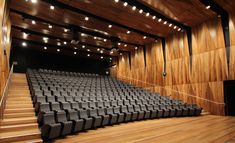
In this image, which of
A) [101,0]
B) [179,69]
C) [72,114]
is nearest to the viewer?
[72,114]

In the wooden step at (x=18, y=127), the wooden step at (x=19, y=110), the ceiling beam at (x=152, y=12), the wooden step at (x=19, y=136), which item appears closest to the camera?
the wooden step at (x=19, y=136)

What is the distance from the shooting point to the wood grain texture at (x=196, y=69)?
12.8 ft

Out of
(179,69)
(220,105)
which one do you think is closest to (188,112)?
(220,105)

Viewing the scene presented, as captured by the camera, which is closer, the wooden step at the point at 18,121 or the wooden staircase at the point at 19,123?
the wooden staircase at the point at 19,123

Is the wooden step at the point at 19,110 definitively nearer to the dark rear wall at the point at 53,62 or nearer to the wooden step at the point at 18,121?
the wooden step at the point at 18,121

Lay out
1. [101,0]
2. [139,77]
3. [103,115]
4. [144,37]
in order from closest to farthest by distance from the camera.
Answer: [103,115], [101,0], [144,37], [139,77]

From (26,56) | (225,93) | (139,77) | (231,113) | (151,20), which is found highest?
(151,20)

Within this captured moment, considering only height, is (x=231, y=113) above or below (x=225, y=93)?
below

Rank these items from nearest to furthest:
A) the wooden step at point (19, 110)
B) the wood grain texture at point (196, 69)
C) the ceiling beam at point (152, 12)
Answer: the wooden step at point (19, 110), the ceiling beam at point (152, 12), the wood grain texture at point (196, 69)

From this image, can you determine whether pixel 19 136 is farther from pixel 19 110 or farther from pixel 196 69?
pixel 196 69

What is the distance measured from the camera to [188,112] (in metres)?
3.76

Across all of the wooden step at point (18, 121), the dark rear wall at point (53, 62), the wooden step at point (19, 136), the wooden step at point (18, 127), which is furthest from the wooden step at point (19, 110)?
the dark rear wall at point (53, 62)

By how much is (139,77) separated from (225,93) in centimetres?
262

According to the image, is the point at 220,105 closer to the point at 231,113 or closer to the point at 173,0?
the point at 231,113
